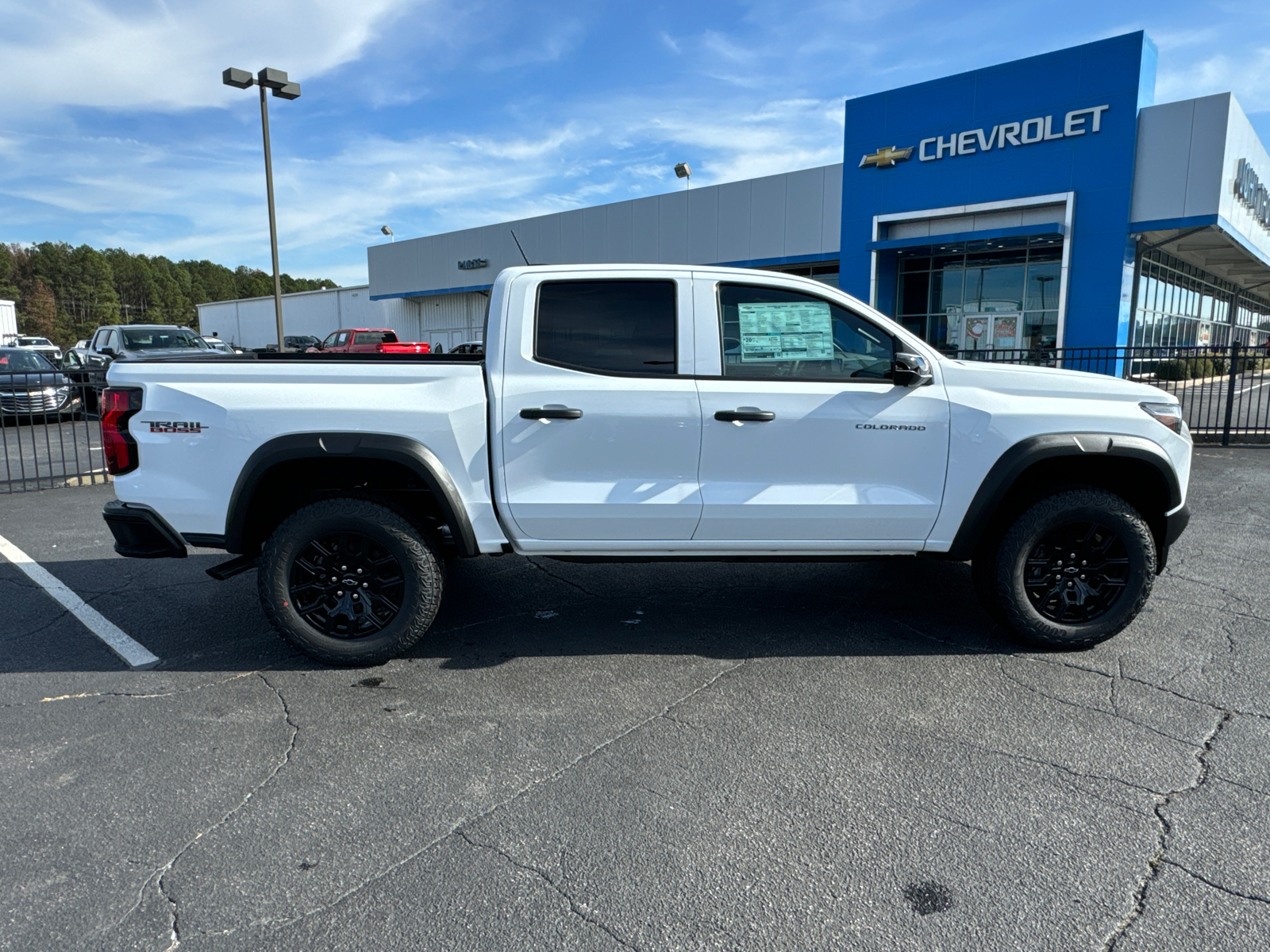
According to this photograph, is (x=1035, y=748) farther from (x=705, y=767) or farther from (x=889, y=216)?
(x=889, y=216)

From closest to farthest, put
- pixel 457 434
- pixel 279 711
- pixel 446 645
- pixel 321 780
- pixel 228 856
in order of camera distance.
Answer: pixel 228 856, pixel 321 780, pixel 279 711, pixel 457 434, pixel 446 645

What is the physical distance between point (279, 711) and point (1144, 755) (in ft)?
11.8

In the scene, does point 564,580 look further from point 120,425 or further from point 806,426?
point 120,425

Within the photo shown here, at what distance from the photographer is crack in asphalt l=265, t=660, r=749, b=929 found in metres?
2.40

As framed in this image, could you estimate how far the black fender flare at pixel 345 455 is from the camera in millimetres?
3879

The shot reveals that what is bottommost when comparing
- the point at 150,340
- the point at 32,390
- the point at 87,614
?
the point at 87,614

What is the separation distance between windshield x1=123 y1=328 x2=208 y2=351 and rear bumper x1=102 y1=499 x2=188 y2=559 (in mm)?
15189

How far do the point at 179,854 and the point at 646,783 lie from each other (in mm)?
1546

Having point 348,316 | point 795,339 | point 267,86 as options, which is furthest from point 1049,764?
point 348,316

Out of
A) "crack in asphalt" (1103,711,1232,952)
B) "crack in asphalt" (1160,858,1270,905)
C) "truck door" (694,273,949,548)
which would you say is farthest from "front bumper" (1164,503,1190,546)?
"crack in asphalt" (1160,858,1270,905)

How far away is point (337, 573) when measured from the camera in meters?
4.11

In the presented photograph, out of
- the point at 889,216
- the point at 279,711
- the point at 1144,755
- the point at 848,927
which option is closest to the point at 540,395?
the point at 279,711

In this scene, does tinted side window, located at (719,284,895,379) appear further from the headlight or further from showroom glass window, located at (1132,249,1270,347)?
showroom glass window, located at (1132,249,1270,347)

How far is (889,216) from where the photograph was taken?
22.8 meters
